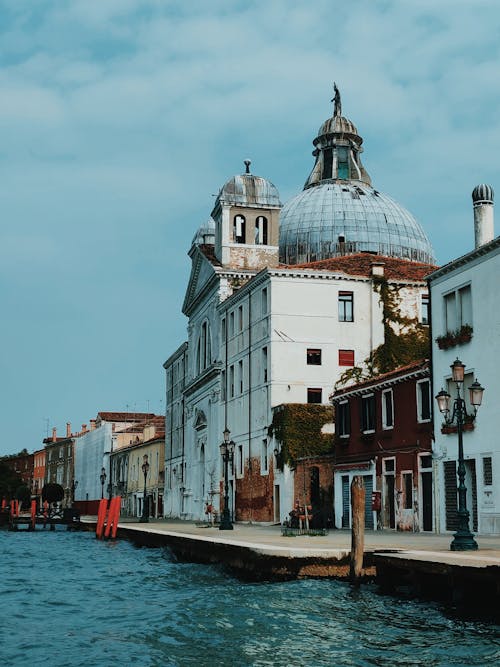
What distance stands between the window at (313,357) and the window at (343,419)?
679 centimetres

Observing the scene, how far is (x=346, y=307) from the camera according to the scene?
46812mm

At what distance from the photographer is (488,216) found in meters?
33.9

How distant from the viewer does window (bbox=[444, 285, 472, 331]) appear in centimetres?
3100

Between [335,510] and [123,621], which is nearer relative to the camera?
[123,621]

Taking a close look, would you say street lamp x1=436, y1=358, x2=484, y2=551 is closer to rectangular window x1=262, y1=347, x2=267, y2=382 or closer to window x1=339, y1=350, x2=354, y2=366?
window x1=339, y1=350, x2=354, y2=366

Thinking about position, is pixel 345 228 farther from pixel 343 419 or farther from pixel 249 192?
pixel 343 419

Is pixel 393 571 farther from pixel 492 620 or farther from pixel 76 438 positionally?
pixel 76 438

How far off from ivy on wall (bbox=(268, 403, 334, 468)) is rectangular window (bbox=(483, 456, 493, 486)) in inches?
Answer: 547

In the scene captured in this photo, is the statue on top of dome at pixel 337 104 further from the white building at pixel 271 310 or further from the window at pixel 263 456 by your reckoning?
the window at pixel 263 456

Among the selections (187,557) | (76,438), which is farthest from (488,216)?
(76,438)

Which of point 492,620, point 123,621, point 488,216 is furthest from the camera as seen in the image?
point 488,216

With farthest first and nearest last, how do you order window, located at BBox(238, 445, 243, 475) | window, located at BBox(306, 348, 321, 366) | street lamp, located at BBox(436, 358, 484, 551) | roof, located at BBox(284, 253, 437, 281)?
window, located at BBox(238, 445, 243, 475)
roof, located at BBox(284, 253, 437, 281)
window, located at BBox(306, 348, 321, 366)
street lamp, located at BBox(436, 358, 484, 551)

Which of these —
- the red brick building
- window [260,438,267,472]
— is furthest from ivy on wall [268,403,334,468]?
the red brick building

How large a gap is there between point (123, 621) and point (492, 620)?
20.4ft
